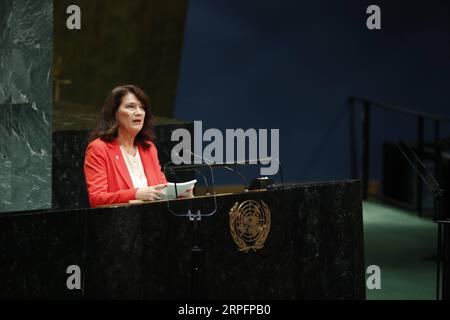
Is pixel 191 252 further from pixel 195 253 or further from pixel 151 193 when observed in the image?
pixel 151 193

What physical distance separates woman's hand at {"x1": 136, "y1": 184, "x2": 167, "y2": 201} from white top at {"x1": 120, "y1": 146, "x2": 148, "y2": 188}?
36 cm

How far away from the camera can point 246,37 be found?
32.7 feet

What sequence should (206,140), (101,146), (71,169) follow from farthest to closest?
(206,140)
(71,169)
(101,146)

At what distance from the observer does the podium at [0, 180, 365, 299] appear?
4.06 m

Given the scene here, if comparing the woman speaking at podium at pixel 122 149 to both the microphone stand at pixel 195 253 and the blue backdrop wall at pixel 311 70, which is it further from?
the blue backdrop wall at pixel 311 70

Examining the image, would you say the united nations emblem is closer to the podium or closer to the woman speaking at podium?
the podium

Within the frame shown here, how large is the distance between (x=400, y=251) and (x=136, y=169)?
371 centimetres

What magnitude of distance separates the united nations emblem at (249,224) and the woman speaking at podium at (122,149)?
278mm

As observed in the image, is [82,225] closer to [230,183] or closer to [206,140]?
[206,140]

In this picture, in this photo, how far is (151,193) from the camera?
4645 mm

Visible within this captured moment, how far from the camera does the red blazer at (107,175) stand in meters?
4.80
